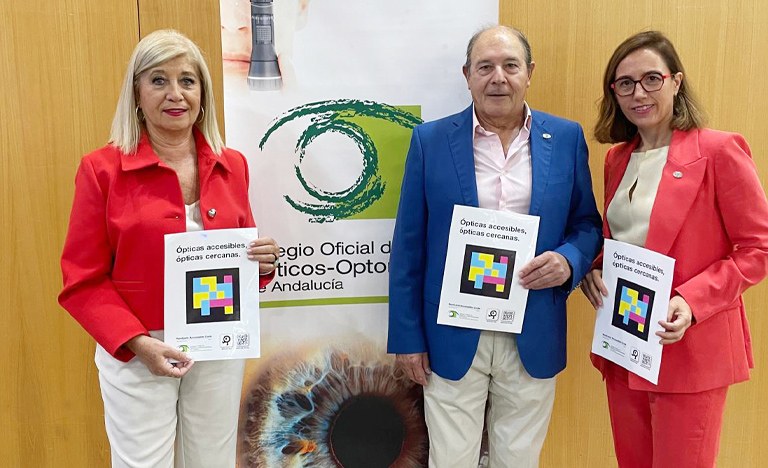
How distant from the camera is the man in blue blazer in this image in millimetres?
2041

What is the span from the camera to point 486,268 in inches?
80.3

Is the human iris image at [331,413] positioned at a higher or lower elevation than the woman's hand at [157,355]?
lower

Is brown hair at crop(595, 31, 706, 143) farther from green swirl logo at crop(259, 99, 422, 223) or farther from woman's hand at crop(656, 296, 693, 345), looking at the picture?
green swirl logo at crop(259, 99, 422, 223)

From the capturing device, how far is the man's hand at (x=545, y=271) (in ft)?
6.57

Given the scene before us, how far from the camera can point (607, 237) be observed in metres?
2.10

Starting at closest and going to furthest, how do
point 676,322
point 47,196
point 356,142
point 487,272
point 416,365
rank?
point 676,322
point 487,272
point 416,365
point 356,142
point 47,196

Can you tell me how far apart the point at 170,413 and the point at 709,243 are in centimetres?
177

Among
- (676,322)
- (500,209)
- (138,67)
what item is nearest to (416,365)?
(500,209)

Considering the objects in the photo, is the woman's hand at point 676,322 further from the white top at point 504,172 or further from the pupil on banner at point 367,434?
the pupil on banner at point 367,434

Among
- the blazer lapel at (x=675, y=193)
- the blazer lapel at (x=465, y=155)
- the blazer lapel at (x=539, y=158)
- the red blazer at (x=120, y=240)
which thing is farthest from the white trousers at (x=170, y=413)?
the blazer lapel at (x=675, y=193)

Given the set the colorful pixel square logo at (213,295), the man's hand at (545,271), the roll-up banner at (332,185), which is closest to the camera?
the colorful pixel square logo at (213,295)

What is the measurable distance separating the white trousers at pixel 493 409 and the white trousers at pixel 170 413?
Result: 714mm

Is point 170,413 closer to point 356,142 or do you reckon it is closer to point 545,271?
point 356,142

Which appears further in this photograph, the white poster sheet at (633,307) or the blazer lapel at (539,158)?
the blazer lapel at (539,158)
